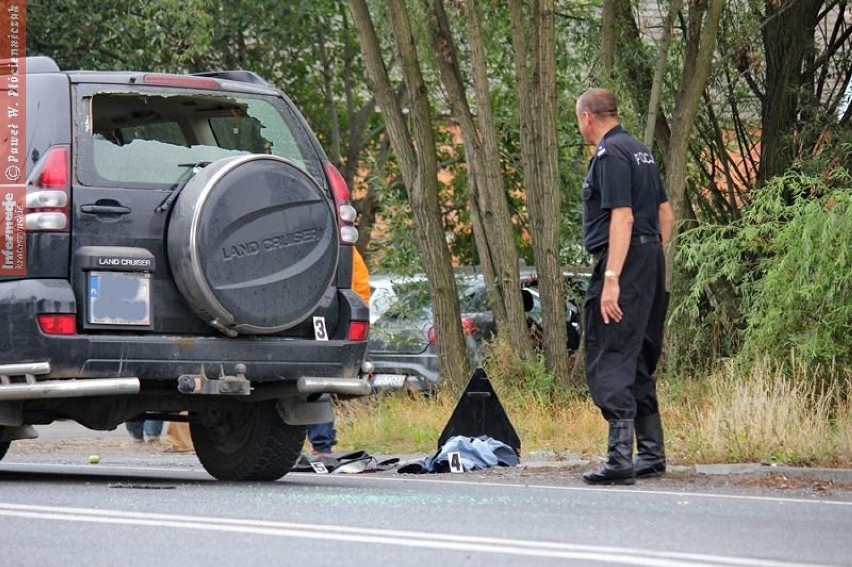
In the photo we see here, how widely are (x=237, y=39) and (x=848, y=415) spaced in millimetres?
14945

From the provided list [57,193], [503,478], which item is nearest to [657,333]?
[503,478]

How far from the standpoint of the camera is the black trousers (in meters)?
9.10

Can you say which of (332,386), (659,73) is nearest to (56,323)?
(332,386)

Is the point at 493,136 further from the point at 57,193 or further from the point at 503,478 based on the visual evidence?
the point at 57,193

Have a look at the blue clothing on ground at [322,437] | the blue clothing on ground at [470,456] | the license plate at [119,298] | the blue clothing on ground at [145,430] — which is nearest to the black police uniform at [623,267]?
the blue clothing on ground at [470,456]

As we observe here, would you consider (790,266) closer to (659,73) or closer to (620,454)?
(659,73)

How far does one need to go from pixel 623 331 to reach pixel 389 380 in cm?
777

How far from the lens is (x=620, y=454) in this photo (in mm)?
9070

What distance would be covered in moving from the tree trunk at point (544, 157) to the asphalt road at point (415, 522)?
421cm

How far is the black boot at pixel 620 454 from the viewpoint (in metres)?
9.06

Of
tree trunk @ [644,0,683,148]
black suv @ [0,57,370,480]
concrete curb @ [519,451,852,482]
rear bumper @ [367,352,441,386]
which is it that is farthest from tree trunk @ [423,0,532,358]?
black suv @ [0,57,370,480]

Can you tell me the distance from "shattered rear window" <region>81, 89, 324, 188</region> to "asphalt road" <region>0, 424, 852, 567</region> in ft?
5.28

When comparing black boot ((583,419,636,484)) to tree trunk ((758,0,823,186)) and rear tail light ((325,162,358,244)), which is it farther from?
tree trunk ((758,0,823,186))

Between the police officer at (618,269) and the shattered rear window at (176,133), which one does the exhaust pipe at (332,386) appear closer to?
the shattered rear window at (176,133)
